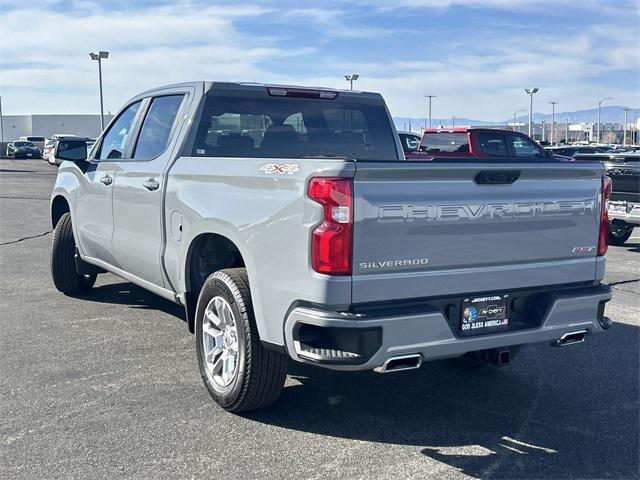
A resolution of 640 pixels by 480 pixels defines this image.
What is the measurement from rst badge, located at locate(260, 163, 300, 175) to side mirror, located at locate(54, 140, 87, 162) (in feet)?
10.9

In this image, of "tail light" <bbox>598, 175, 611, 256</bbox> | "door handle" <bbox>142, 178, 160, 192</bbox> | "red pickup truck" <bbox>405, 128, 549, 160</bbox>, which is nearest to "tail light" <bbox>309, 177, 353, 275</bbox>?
"tail light" <bbox>598, 175, 611, 256</bbox>

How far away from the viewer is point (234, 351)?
4395 millimetres

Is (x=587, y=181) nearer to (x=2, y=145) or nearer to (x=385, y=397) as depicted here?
(x=385, y=397)

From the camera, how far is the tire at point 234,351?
4.16 m

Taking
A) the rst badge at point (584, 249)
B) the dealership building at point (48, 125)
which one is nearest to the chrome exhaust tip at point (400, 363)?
the rst badge at point (584, 249)

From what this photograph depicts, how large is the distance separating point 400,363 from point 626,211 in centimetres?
853

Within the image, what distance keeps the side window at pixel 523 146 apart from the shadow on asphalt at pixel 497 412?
10.4 meters

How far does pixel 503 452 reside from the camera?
13.1ft

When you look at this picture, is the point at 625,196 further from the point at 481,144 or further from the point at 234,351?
the point at 234,351

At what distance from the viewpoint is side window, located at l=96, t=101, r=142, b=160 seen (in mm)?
6234

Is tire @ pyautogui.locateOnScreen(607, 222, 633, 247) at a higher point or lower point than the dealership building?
lower

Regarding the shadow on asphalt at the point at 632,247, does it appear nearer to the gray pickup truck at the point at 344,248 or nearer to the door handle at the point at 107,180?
the gray pickup truck at the point at 344,248

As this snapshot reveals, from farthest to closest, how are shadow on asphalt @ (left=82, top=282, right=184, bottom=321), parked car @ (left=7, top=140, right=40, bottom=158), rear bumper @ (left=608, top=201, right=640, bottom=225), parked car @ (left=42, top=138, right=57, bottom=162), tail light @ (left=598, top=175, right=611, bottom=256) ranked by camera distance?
parked car @ (left=7, top=140, right=40, bottom=158)
rear bumper @ (left=608, top=201, right=640, bottom=225)
parked car @ (left=42, top=138, right=57, bottom=162)
shadow on asphalt @ (left=82, top=282, right=184, bottom=321)
tail light @ (left=598, top=175, right=611, bottom=256)

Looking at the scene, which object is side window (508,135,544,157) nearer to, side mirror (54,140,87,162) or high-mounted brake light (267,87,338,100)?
high-mounted brake light (267,87,338,100)
